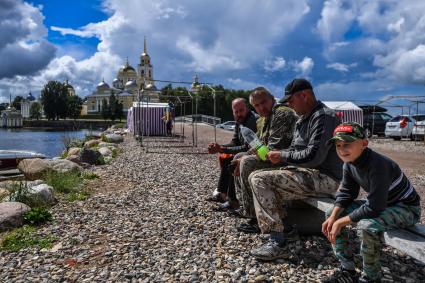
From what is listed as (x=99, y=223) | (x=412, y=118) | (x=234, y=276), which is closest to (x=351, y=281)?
(x=234, y=276)

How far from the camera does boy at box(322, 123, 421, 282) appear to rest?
2.68 metres

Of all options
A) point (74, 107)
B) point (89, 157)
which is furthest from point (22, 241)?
point (74, 107)

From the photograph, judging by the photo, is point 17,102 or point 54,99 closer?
point 54,99

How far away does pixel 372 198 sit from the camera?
2680 mm

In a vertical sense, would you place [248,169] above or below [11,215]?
above

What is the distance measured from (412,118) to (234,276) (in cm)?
2399

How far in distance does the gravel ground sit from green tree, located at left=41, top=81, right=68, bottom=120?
10441 cm

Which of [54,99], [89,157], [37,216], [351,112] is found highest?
[54,99]

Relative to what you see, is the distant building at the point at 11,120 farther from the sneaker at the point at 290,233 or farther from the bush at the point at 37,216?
the sneaker at the point at 290,233

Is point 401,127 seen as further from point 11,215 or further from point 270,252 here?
point 11,215

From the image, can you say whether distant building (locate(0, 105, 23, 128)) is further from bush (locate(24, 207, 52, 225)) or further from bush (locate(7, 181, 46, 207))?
bush (locate(24, 207, 52, 225))

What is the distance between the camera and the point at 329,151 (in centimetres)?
363

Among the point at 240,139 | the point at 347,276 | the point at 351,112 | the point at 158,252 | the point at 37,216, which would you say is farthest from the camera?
the point at 351,112

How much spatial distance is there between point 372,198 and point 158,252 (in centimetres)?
210
